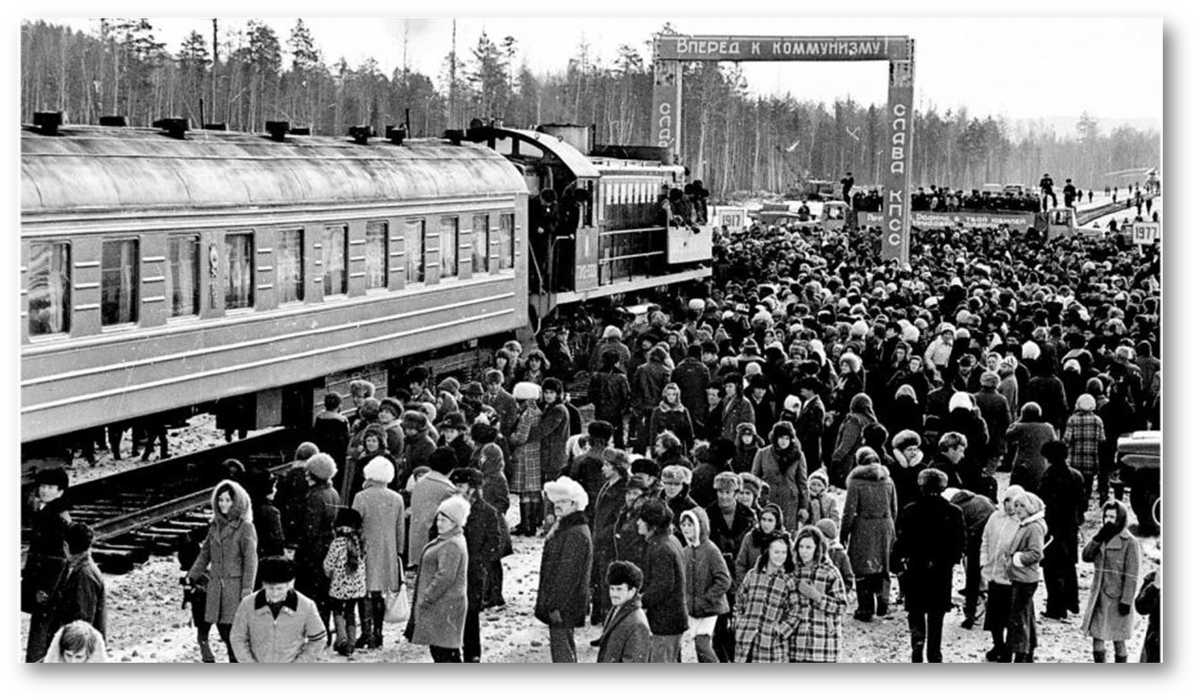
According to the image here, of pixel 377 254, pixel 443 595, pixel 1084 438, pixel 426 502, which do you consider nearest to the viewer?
pixel 443 595

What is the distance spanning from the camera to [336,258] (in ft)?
59.5

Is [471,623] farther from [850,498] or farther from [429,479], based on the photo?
[850,498]

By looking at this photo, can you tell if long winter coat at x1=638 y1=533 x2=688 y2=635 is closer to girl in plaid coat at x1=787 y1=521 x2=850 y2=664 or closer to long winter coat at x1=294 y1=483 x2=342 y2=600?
girl in plaid coat at x1=787 y1=521 x2=850 y2=664

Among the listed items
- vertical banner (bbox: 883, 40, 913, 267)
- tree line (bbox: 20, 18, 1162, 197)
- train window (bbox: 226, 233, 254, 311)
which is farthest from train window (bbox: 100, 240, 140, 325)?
vertical banner (bbox: 883, 40, 913, 267)

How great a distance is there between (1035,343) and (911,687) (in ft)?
30.4

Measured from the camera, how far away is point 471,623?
11922 millimetres

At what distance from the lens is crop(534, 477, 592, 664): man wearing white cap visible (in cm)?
1134

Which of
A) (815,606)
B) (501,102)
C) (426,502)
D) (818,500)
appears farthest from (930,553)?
(501,102)

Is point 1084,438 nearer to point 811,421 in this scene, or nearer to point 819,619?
point 811,421

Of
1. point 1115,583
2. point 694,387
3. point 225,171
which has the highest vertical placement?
point 225,171

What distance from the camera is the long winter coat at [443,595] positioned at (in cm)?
1124

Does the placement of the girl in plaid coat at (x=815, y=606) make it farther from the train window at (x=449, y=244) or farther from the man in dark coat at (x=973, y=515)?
the train window at (x=449, y=244)

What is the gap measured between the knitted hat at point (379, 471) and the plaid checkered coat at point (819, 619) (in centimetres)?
305

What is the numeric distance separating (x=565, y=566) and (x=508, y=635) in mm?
1798
